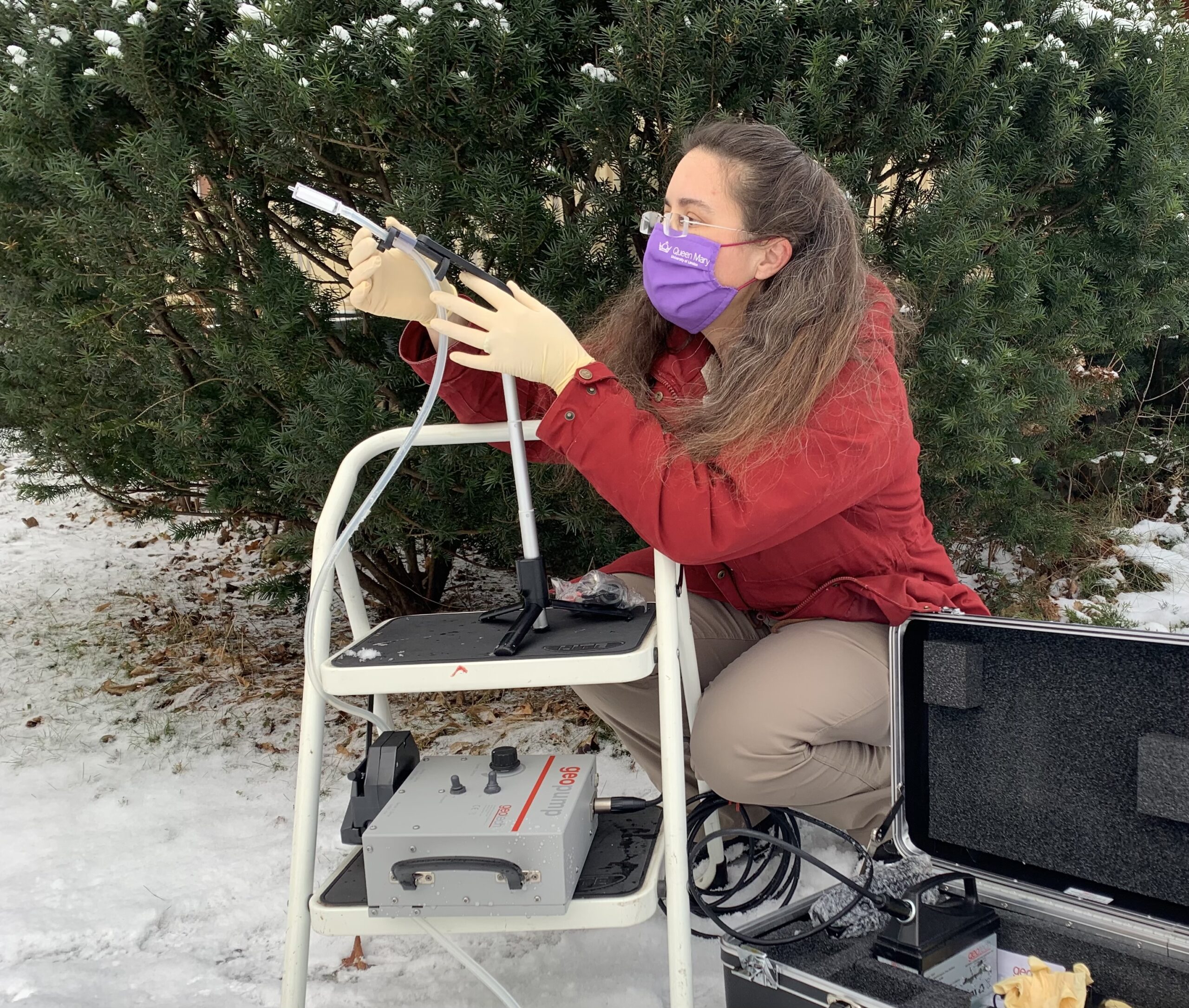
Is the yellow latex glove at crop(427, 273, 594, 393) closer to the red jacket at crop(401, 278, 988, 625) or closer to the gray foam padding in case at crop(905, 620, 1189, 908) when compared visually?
the red jacket at crop(401, 278, 988, 625)

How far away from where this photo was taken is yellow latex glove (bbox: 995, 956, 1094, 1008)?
1.33 m

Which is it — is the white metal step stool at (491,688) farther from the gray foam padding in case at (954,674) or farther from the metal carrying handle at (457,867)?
the gray foam padding in case at (954,674)

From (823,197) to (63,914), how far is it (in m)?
2.15

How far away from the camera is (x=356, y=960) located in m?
1.89

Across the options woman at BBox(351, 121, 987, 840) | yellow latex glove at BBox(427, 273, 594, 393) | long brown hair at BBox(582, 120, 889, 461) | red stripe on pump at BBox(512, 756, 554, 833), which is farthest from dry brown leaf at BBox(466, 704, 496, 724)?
yellow latex glove at BBox(427, 273, 594, 393)

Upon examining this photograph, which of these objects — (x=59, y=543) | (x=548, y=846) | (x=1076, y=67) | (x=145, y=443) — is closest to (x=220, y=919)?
(x=548, y=846)

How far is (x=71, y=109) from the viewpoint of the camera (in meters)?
2.33

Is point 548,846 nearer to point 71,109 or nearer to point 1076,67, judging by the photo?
point 71,109

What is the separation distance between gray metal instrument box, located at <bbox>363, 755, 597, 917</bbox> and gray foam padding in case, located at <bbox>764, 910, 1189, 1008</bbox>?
410 mm

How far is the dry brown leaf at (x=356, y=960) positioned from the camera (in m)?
1.88

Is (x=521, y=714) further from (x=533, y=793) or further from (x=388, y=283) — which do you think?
(x=388, y=283)

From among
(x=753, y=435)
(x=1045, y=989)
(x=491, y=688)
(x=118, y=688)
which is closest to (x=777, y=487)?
(x=753, y=435)

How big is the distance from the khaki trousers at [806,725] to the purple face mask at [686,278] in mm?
652

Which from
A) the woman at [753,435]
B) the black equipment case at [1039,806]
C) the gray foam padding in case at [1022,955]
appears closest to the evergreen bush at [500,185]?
the woman at [753,435]
